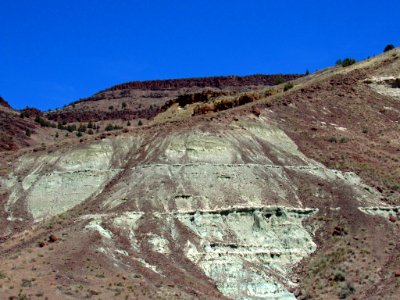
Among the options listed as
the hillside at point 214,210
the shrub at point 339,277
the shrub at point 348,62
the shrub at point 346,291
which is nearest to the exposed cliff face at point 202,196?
the hillside at point 214,210

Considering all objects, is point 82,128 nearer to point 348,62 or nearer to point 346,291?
point 348,62

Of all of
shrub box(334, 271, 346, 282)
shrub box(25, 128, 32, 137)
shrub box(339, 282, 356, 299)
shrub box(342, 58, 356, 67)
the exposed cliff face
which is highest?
shrub box(342, 58, 356, 67)

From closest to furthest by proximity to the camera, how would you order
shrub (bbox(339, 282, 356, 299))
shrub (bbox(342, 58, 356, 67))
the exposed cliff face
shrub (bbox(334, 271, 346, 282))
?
1. shrub (bbox(339, 282, 356, 299))
2. shrub (bbox(334, 271, 346, 282))
3. the exposed cliff face
4. shrub (bbox(342, 58, 356, 67))

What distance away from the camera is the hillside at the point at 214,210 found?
33.6 meters

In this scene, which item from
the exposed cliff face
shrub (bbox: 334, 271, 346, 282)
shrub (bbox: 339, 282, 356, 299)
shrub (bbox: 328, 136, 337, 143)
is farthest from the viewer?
shrub (bbox: 328, 136, 337, 143)

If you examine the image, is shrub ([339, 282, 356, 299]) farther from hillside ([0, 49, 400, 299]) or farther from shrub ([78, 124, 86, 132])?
shrub ([78, 124, 86, 132])

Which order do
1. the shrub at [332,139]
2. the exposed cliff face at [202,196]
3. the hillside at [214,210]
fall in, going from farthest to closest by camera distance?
1. the shrub at [332,139]
2. the exposed cliff face at [202,196]
3. the hillside at [214,210]

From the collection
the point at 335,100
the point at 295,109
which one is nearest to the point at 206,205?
the point at 295,109

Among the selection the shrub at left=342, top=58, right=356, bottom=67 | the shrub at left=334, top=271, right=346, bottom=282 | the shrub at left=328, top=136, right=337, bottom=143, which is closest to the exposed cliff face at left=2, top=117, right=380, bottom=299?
the shrub at left=334, top=271, right=346, bottom=282

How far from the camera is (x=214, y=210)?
132 feet

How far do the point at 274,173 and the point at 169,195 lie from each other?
27.3ft

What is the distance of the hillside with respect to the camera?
33.6 meters

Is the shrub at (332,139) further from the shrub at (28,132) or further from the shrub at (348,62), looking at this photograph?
the shrub at (28,132)

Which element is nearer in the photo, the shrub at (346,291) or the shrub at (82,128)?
the shrub at (346,291)
